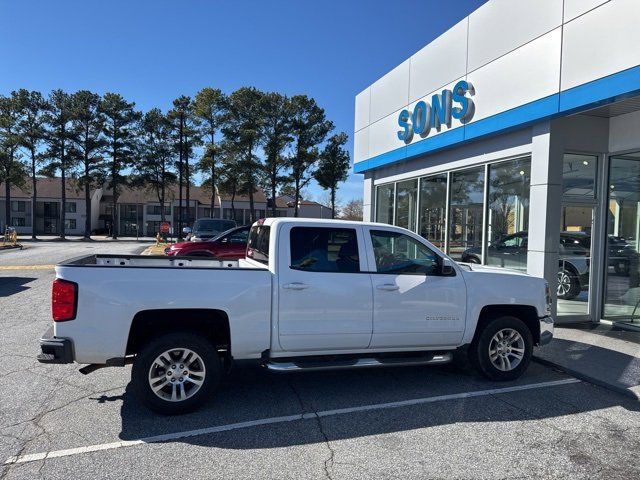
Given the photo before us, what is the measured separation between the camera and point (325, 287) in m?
4.93

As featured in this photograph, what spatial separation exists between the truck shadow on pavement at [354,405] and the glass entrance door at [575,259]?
3.50m

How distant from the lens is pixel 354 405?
4.89 m

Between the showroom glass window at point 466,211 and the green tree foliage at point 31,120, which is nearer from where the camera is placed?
the showroom glass window at point 466,211

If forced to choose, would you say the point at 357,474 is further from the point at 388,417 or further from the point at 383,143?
the point at 383,143

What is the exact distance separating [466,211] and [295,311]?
6.98 metres

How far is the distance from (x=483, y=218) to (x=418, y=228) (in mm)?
3029

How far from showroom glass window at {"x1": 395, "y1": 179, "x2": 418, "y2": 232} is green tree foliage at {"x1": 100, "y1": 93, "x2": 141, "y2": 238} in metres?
43.8

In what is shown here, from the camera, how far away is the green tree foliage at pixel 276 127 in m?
44.2

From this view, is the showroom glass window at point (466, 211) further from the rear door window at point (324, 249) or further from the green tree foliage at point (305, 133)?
the green tree foliage at point (305, 133)

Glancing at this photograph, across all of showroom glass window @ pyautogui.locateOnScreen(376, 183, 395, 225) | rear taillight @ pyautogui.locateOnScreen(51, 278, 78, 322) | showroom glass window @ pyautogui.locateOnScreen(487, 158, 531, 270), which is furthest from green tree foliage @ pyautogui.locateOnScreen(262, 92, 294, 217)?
rear taillight @ pyautogui.locateOnScreen(51, 278, 78, 322)

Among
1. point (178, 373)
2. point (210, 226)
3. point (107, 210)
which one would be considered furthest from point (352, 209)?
point (178, 373)

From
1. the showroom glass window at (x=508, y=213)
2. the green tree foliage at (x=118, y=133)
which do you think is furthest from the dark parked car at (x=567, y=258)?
the green tree foliage at (x=118, y=133)

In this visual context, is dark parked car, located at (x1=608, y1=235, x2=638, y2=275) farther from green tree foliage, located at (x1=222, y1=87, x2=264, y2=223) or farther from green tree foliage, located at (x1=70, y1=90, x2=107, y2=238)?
green tree foliage, located at (x1=70, y1=90, x2=107, y2=238)

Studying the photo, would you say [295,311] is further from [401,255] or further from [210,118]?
[210,118]
